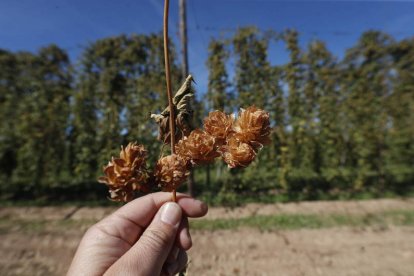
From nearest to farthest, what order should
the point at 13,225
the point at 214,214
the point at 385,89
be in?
1. the point at 13,225
2. the point at 214,214
3. the point at 385,89

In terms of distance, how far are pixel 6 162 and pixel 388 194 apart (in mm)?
10863

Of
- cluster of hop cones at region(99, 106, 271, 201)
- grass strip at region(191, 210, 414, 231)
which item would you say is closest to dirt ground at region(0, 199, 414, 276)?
grass strip at region(191, 210, 414, 231)

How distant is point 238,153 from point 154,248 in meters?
0.56

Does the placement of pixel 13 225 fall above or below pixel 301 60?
below

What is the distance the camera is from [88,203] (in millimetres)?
7727

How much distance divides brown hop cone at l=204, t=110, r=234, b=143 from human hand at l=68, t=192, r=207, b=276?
14.4 inches

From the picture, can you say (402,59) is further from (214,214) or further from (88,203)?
(88,203)

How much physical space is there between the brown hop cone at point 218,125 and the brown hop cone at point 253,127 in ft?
0.11

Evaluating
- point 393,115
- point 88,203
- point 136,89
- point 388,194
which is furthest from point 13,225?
point 393,115

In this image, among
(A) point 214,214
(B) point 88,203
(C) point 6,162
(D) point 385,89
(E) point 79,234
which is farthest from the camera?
(D) point 385,89

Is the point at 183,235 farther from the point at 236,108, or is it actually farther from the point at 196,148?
the point at 236,108

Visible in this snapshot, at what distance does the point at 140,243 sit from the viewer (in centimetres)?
121

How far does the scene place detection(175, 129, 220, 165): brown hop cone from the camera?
0.90m

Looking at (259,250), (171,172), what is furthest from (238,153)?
(259,250)
